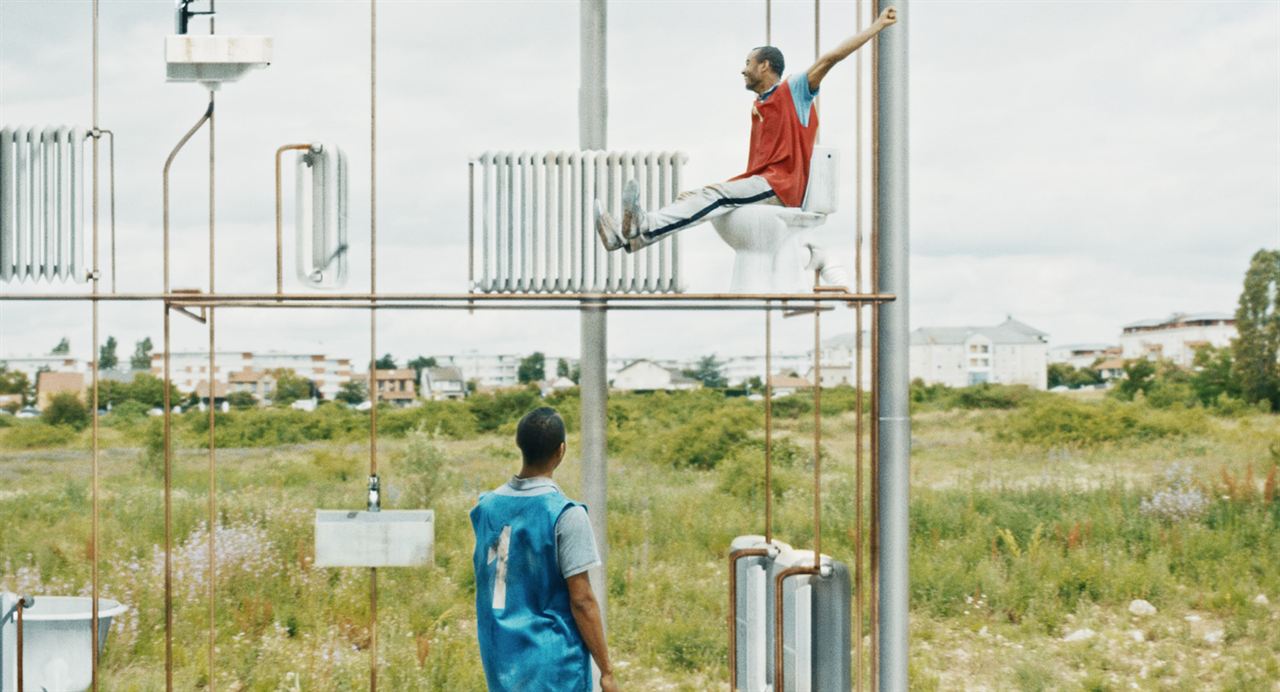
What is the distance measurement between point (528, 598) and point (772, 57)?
5.67 feet

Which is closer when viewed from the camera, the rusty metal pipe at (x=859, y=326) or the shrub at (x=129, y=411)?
the rusty metal pipe at (x=859, y=326)

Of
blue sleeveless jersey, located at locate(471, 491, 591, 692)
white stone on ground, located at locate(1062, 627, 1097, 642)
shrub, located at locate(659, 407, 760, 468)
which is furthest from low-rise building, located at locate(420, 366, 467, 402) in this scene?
blue sleeveless jersey, located at locate(471, 491, 591, 692)

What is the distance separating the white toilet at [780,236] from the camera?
11.6ft

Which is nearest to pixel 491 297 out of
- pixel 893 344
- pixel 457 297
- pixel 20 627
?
pixel 457 297

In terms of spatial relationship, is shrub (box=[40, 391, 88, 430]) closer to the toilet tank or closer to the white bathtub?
the white bathtub

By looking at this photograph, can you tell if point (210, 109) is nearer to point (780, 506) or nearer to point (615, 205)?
point (615, 205)

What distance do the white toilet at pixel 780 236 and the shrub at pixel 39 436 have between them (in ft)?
22.4

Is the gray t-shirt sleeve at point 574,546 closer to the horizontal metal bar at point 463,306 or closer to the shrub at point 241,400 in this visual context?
the horizontal metal bar at point 463,306

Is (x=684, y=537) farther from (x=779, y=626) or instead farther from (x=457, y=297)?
(x=457, y=297)

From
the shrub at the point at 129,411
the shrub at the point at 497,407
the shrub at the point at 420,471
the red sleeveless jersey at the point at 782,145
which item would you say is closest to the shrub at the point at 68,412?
the shrub at the point at 129,411

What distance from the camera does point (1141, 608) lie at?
21.2 feet

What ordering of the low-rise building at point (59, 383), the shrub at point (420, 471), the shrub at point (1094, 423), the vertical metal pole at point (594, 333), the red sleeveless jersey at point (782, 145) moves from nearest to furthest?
1. the red sleeveless jersey at point (782, 145)
2. the vertical metal pole at point (594, 333)
3. the shrub at point (420, 471)
4. the low-rise building at point (59, 383)
5. the shrub at point (1094, 423)

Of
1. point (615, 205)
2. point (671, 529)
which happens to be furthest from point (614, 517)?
point (615, 205)

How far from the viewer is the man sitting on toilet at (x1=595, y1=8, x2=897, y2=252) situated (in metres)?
3.44
